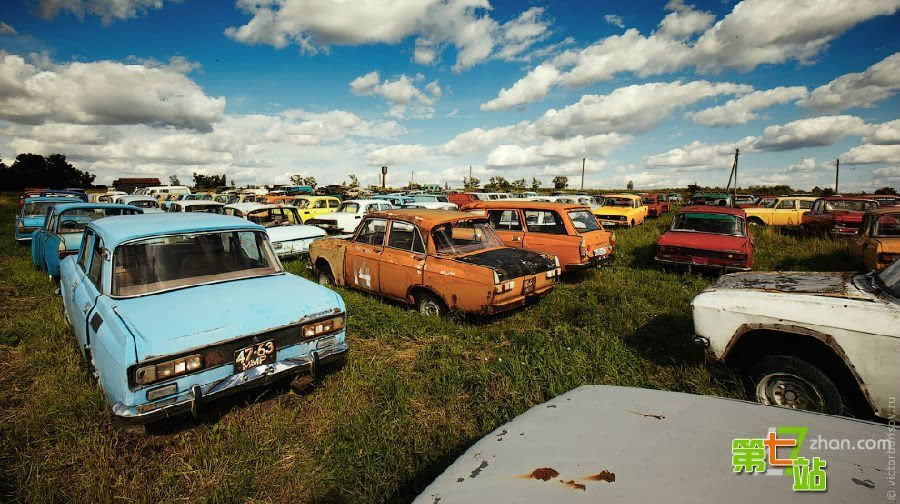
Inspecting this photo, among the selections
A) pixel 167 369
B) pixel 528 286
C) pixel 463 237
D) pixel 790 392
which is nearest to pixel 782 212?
pixel 528 286

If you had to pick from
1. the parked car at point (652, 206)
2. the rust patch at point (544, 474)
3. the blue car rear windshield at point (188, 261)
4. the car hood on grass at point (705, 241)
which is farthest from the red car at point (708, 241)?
the parked car at point (652, 206)

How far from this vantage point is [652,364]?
4.41 m

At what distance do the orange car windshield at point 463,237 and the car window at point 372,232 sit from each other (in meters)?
1.02

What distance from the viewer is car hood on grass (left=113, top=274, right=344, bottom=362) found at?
8.95 ft

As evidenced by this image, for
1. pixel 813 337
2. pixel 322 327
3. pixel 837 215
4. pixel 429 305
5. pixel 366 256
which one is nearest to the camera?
pixel 813 337

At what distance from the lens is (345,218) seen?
1223cm

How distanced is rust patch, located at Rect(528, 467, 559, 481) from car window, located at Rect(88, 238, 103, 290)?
160 inches

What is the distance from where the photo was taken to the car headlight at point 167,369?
258 centimetres

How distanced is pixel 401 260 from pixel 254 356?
2939 millimetres

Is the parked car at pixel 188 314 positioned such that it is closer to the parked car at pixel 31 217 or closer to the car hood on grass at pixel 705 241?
the car hood on grass at pixel 705 241

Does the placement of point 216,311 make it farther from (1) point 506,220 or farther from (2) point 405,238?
(1) point 506,220

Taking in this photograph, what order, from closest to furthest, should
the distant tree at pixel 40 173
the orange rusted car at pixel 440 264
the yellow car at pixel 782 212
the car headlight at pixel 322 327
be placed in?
the car headlight at pixel 322 327 → the orange rusted car at pixel 440 264 → the yellow car at pixel 782 212 → the distant tree at pixel 40 173

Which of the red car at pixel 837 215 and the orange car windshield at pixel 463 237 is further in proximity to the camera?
the red car at pixel 837 215

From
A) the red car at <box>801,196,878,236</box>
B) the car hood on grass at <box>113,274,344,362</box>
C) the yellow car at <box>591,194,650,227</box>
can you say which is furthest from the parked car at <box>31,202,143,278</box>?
the red car at <box>801,196,878,236</box>
